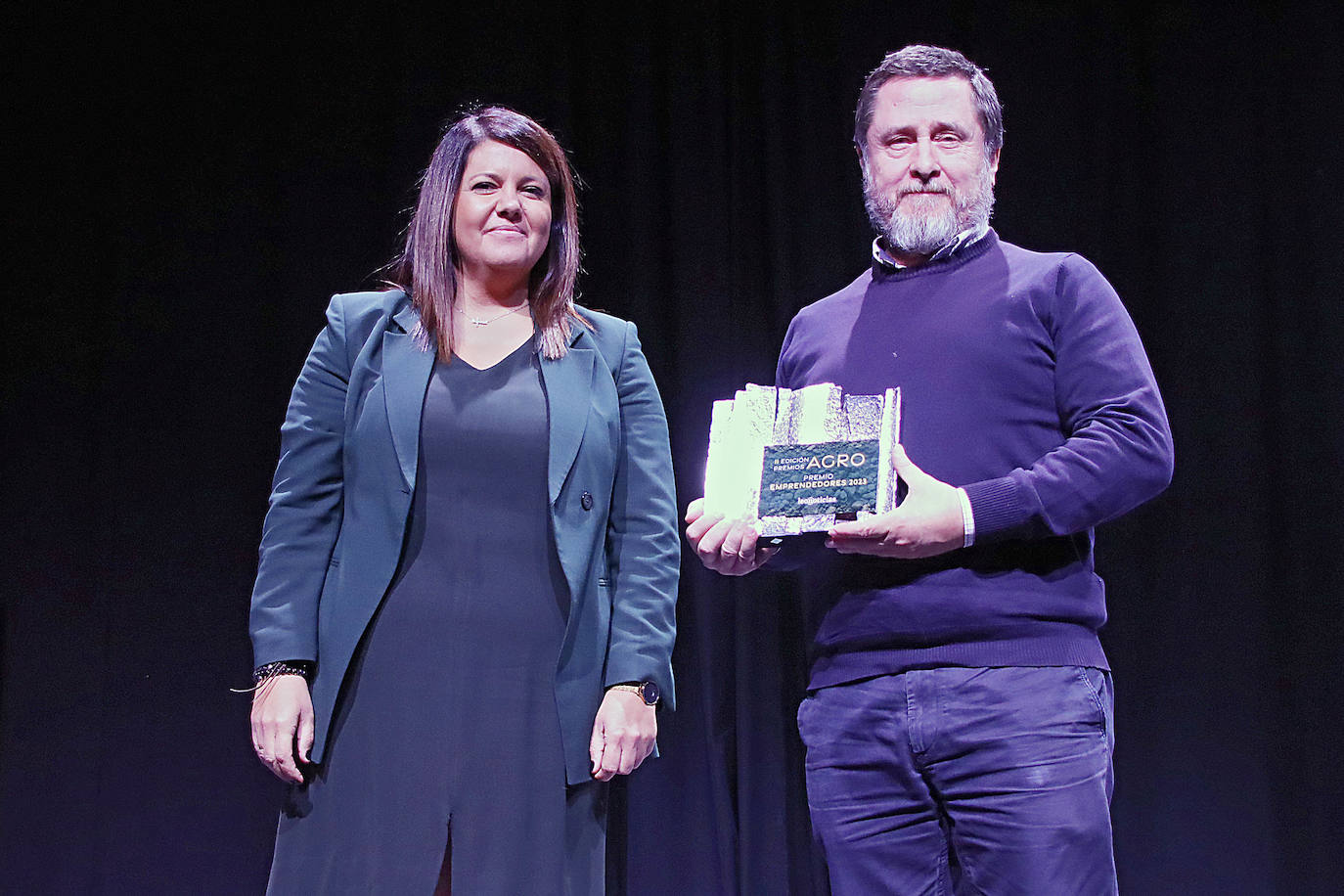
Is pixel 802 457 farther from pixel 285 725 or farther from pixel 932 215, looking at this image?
pixel 285 725

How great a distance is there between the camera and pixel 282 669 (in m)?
1.79

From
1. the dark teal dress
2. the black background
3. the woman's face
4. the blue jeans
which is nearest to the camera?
the blue jeans

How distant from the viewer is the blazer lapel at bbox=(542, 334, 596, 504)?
1812mm

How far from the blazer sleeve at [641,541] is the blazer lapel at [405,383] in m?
0.30

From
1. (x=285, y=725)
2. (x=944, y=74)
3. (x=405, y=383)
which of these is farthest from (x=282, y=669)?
Result: (x=944, y=74)

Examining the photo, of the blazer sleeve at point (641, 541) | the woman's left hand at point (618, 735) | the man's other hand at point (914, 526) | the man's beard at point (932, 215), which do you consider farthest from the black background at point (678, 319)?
the man's other hand at point (914, 526)

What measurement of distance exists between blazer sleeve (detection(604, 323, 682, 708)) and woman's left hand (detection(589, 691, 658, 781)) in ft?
0.12

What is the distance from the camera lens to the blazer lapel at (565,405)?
181 cm

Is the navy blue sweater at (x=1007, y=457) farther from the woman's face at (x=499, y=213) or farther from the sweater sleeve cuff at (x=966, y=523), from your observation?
the woman's face at (x=499, y=213)

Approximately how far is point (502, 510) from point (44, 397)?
2140 millimetres

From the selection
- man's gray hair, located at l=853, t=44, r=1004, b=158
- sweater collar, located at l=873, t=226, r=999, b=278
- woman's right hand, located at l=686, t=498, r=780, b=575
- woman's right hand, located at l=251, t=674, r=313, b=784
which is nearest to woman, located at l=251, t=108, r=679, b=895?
woman's right hand, located at l=251, t=674, r=313, b=784

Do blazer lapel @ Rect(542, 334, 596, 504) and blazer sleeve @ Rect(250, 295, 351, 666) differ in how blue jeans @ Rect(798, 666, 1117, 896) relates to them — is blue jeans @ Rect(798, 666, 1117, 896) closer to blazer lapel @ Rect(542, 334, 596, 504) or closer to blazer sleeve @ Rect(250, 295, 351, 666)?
blazer lapel @ Rect(542, 334, 596, 504)

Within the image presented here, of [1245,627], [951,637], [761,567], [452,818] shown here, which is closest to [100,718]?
[452,818]

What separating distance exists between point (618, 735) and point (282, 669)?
48cm
